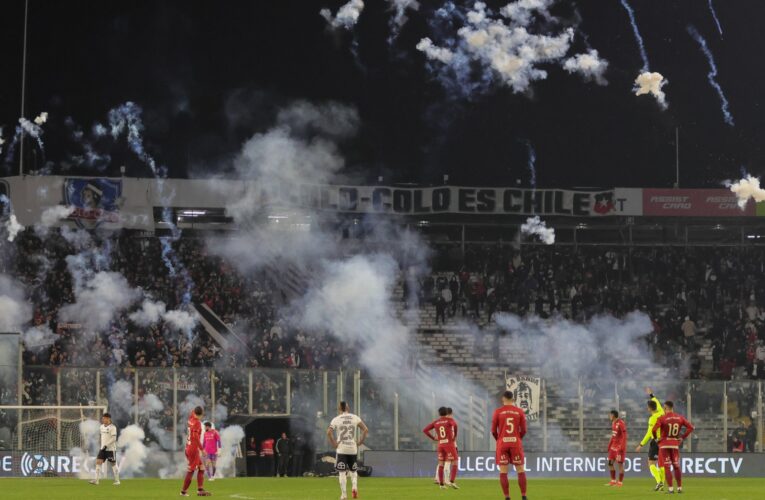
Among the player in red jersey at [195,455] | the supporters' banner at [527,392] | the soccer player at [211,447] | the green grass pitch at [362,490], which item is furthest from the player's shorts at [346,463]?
the supporters' banner at [527,392]

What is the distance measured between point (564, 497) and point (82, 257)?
35.3m

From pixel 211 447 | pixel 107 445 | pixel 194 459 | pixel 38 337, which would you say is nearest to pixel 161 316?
pixel 38 337

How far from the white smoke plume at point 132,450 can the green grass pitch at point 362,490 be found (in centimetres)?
211

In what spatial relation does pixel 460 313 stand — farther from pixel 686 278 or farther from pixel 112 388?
pixel 112 388

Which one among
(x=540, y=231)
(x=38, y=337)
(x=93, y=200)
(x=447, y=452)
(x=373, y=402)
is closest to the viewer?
(x=447, y=452)

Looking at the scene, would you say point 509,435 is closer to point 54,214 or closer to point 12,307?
point 12,307

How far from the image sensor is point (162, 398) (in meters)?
44.4

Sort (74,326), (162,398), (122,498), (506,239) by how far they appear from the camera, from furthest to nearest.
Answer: (506,239)
(74,326)
(162,398)
(122,498)

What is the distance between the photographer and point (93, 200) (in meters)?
63.3

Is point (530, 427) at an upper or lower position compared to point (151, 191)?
lower

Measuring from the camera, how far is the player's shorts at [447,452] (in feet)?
118

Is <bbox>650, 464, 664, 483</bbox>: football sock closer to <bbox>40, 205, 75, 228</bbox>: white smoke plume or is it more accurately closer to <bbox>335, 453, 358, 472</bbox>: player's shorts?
<bbox>335, 453, 358, 472</bbox>: player's shorts

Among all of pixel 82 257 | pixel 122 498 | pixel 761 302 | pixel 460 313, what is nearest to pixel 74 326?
pixel 82 257

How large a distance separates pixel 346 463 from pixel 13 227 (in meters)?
36.5
